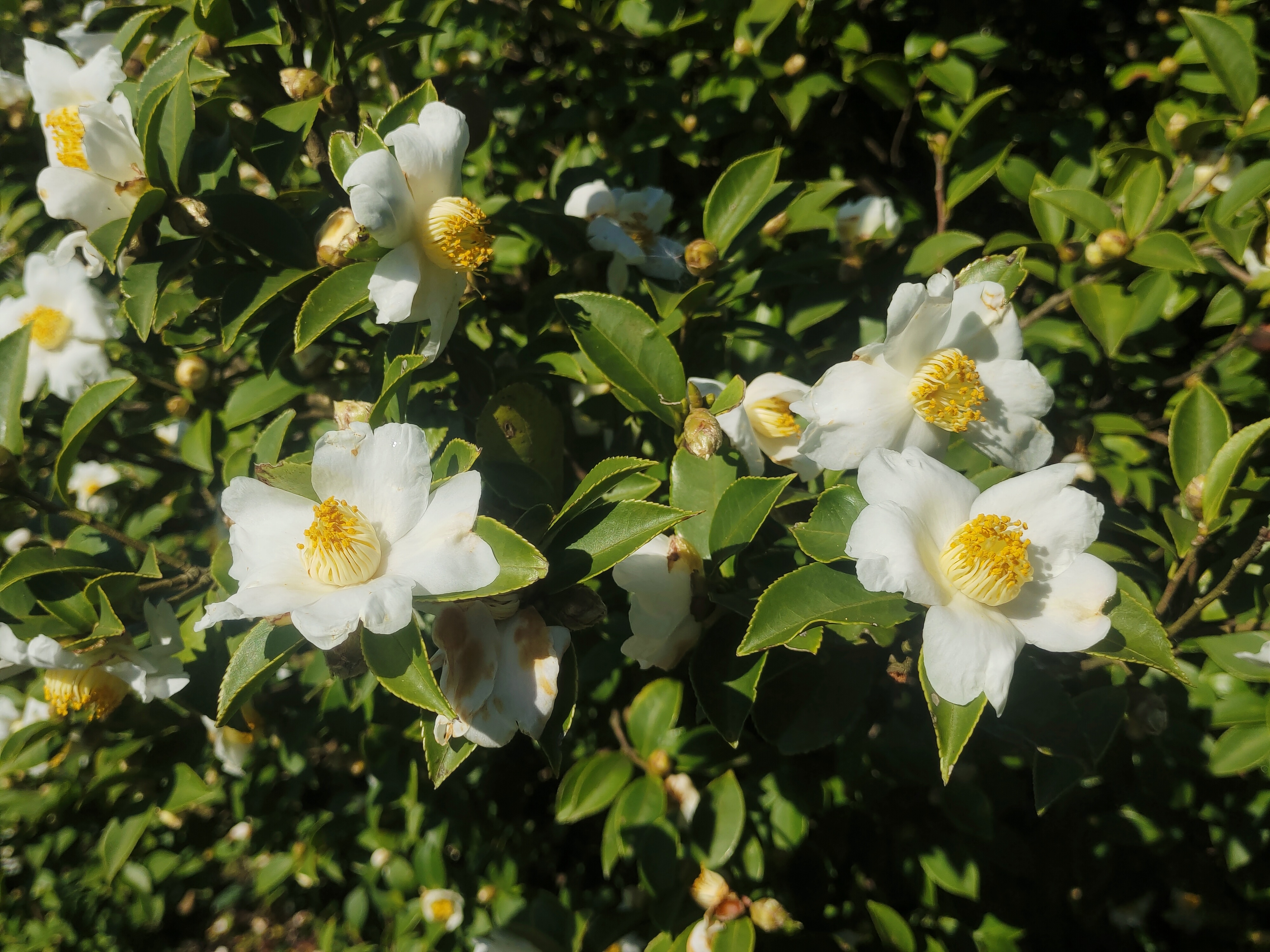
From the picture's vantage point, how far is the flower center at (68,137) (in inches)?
47.1

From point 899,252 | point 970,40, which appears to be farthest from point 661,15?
point 899,252

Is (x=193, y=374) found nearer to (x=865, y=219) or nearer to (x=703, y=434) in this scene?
(x=703, y=434)

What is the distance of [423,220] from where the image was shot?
1.00 meters

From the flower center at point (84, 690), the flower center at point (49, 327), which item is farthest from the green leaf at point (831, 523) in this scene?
the flower center at point (49, 327)

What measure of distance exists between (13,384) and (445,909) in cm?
172

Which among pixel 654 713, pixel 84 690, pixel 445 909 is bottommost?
pixel 445 909

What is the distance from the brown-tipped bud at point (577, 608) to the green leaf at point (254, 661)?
29 cm

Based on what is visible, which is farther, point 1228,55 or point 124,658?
point 1228,55

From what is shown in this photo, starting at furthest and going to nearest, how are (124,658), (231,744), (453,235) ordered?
(231,744) → (124,658) → (453,235)

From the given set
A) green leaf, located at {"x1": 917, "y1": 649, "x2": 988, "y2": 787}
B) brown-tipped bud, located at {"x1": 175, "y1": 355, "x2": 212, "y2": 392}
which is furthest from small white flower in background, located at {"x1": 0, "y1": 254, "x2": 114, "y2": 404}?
green leaf, located at {"x1": 917, "y1": 649, "x2": 988, "y2": 787}

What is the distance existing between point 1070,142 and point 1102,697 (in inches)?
52.3

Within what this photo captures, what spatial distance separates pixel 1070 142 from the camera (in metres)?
1.76

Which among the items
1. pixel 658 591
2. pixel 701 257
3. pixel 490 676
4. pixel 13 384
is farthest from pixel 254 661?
pixel 701 257

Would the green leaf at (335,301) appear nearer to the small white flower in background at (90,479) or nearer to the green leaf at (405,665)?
the green leaf at (405,665)
